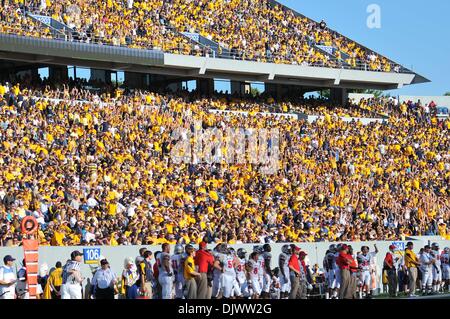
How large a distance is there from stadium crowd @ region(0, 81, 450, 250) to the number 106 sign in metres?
1.58

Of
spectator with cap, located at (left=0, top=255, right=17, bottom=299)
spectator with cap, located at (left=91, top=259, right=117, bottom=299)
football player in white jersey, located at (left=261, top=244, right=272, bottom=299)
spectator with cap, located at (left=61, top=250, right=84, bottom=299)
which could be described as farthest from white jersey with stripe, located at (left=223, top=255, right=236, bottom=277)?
spectator with cap, located at (left=0, top=255, right=17, bottom=299)

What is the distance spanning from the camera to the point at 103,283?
A: 18.2 m

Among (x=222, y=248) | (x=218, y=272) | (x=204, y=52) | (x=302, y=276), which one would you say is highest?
(x=204, y=52)

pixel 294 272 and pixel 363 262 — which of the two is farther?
pixel 363 262

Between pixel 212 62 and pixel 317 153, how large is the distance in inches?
239

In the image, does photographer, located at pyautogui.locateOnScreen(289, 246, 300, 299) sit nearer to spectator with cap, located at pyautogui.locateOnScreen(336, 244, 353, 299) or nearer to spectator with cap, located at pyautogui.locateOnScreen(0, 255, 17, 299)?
spectator with cap, located at pyautogui.locateOnScreen(336, 244, 353, 299)

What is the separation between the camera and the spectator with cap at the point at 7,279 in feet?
56.0

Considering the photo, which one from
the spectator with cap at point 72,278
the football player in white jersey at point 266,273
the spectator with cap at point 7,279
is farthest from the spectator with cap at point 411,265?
the spectator with cap at point 7,279

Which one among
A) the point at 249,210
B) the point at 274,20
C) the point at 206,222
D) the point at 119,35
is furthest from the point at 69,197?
the point at 274,20

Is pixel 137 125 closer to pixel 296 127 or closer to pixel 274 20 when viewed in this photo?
pixel 296 127

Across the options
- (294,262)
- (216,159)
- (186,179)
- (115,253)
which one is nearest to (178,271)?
(115,253)

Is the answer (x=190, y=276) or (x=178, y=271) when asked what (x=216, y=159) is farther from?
(x=190, y=276)

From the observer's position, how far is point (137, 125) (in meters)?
33.6

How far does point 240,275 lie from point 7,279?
529cm
